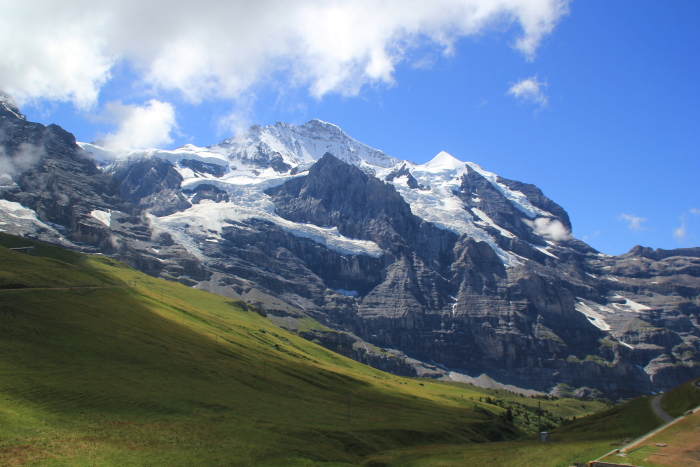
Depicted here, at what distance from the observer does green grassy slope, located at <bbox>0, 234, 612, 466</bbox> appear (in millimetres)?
59375

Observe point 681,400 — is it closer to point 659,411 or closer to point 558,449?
point 659,411

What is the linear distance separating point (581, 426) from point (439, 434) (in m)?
24.8

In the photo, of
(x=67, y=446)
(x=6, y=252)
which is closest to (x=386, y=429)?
(x=67, y=446)

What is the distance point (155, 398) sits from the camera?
80.4 meters

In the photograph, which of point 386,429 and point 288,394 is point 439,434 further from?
point 288,394

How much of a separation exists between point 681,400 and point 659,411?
3.69 m

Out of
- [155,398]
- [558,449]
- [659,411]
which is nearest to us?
[558,449]

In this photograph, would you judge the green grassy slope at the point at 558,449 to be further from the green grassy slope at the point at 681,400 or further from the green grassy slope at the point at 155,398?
the green grassy slope at the point at 155,398

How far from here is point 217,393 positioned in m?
93.1

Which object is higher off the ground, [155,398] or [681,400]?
[681,400]

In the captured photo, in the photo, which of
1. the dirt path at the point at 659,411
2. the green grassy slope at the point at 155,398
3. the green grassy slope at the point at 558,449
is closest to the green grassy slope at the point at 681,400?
the dirt path at the point at 659,411

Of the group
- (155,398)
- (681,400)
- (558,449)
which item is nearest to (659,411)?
(681,400)

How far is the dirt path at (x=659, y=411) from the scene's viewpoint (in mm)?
69900

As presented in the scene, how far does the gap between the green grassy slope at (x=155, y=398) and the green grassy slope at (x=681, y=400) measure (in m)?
36.4
